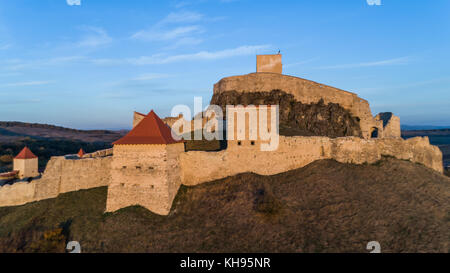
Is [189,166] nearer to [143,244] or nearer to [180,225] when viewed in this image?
[180,225]

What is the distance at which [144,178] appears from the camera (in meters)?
14.5

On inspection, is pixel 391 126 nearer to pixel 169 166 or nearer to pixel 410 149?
pixel 410 149

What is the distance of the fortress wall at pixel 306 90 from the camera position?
30531mm

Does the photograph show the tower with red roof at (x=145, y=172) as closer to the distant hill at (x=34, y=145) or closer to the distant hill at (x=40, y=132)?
the distant hill at (x=34, y=145)

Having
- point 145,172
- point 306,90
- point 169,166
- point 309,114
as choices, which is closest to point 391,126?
point 309,114

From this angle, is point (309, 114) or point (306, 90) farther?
point (306, 90)

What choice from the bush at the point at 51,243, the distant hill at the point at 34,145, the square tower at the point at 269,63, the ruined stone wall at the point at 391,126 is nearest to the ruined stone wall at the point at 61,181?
the bush at the point at 51,243

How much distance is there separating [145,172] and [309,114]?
21741 mm

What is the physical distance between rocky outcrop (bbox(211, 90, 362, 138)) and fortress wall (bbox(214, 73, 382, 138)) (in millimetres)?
521

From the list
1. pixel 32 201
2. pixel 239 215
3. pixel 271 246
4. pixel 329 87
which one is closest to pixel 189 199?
pixel 239 215

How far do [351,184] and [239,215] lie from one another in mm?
7239

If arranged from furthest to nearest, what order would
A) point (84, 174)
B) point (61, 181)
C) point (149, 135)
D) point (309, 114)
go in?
point (309, 114), point (61, 181), point (84, 174), point (149, 135)

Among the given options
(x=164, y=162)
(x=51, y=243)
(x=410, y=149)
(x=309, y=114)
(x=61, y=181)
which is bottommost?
(x=51, y=243)
